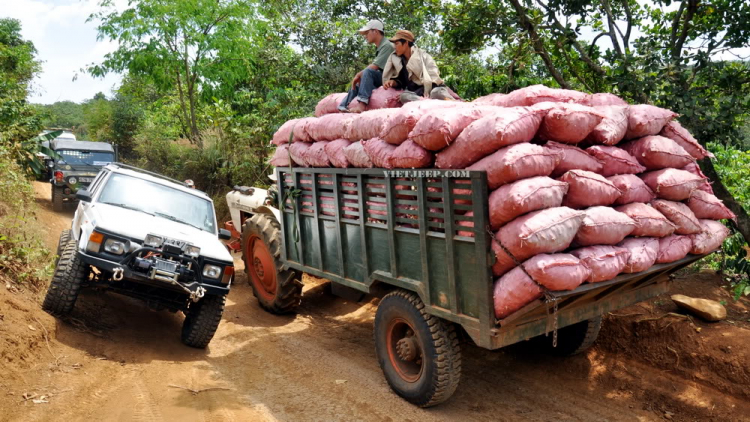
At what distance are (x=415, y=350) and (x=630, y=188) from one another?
213cm

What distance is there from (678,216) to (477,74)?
5816 millimetres

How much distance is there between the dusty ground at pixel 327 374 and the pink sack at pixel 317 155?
2.05 m

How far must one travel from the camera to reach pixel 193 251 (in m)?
5.65

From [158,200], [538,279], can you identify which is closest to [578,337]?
[538,279]

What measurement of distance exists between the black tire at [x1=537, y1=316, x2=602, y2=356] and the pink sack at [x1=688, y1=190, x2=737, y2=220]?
1.46 meters

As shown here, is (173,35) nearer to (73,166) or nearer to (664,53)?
(73,166)

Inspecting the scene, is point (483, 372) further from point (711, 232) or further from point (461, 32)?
point (461, 32)

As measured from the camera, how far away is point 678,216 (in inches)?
170

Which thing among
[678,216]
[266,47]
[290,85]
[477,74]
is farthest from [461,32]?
[266,47]

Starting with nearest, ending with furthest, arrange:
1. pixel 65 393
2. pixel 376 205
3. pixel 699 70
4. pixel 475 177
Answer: pixel 475 177, pixel 65 393, pixel 376 205, pixel 699 70

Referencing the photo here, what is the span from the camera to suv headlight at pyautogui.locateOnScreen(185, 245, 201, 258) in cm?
561

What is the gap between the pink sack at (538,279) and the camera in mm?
3525

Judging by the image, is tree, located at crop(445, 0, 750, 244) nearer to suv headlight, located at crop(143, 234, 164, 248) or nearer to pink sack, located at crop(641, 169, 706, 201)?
pink sack, located at crop(641, 169, 706, 201)

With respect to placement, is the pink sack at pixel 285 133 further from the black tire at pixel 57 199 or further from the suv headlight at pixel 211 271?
the black tire at pixel 57 199
